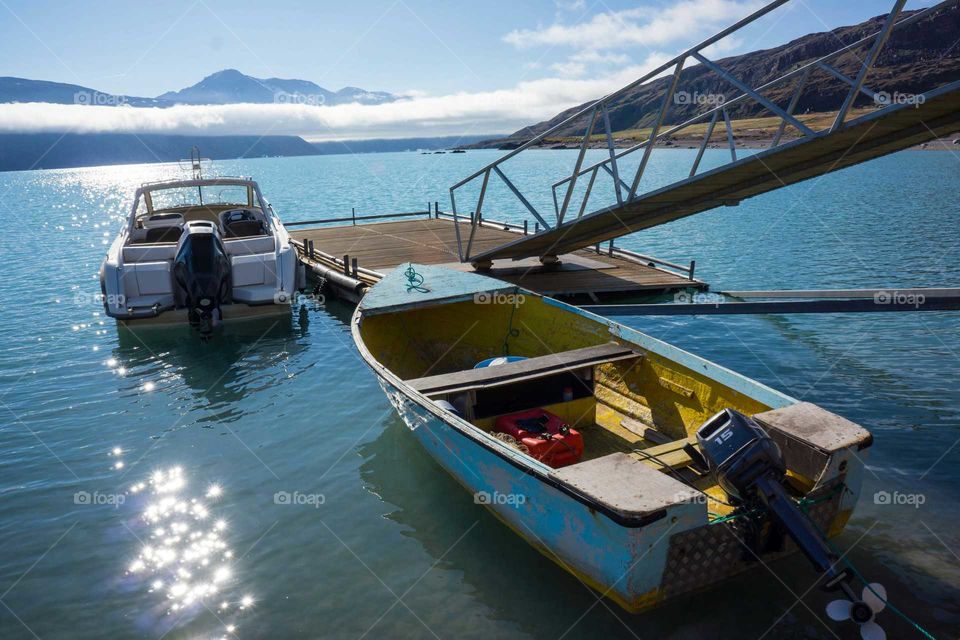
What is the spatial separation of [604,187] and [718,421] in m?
74.5

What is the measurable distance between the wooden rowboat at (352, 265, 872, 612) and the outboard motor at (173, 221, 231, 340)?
4589mm

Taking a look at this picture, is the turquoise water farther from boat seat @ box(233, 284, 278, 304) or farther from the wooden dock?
the wooden dock

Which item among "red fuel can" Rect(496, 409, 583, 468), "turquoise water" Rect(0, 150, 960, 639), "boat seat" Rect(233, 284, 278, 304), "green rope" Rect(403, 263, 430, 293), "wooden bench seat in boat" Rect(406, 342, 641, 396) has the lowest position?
"turquoise water" Rect(0, 150, 960, 639)

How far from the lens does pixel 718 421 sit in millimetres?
5668

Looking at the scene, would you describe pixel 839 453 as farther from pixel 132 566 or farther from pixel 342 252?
pixel 342 252

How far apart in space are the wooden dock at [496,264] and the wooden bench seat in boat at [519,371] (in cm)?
708

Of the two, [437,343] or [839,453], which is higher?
[839,453]

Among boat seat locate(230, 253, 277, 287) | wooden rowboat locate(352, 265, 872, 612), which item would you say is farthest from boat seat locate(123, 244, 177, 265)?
wooden rowboat locate(352, 265, 872, 612)

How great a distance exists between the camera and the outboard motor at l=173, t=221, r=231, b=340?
13.7 metres

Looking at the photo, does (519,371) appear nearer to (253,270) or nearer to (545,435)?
(545,435)

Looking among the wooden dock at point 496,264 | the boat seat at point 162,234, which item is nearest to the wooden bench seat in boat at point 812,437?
the wooden dock at point 496,264

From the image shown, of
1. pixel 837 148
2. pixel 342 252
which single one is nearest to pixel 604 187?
pixel 342 252

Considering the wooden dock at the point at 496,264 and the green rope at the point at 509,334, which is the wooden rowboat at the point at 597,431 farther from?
the wooden dock at the point at 496,264

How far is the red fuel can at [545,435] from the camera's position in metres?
7.60
